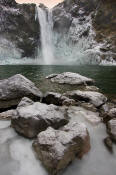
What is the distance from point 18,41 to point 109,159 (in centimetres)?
5641

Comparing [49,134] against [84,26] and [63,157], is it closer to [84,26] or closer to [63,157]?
[63,157]

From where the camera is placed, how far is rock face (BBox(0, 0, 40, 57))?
51625 millimetres

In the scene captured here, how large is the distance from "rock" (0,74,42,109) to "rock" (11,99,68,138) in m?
2.60

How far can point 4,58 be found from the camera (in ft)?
163

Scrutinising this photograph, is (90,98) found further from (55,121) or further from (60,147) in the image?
(60,147)

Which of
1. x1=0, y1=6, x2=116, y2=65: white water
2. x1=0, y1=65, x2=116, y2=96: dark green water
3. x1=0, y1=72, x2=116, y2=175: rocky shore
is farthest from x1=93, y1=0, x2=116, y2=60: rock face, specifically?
x1=0, y1=72, x2=116, y2=175: rocky shore

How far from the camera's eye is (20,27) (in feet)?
177

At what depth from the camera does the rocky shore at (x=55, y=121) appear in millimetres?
3646

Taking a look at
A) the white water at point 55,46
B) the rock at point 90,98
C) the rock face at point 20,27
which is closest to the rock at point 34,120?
the rock at point 90,98

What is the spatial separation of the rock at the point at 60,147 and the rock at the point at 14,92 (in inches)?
161

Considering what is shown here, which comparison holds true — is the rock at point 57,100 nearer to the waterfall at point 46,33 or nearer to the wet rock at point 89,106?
the wet rock at point 89,106

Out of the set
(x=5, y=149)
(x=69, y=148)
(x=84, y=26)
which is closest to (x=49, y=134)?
(x=69, y=148)

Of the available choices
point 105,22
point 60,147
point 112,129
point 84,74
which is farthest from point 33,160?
point 105,22

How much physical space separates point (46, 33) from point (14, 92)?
51901 mm
